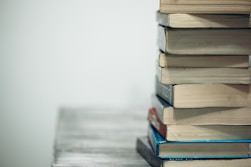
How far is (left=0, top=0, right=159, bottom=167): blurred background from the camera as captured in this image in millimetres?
2162

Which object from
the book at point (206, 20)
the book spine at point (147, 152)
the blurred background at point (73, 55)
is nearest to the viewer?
the book at point (206, 20)

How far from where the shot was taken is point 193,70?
3.54 ft

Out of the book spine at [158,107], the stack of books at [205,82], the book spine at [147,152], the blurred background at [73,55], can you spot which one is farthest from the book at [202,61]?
the blurred background at [73,55]

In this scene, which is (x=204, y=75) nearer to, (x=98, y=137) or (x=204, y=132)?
(x=204, y=132)

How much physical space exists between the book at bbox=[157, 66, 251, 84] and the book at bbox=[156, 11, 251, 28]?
0.09 meters

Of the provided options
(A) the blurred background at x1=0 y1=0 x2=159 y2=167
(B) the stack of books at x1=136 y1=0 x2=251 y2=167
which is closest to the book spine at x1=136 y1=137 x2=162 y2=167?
(B) the stack of books at x1=136 y1=0 x2=251 y2=167

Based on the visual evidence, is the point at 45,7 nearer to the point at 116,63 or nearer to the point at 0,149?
the point at 116,63

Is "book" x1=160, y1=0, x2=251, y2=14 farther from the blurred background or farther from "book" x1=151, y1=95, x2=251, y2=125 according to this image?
the blurred background

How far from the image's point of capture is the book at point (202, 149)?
3.61ft

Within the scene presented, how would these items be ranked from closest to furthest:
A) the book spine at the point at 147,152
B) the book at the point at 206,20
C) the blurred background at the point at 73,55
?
the book at the point at 206,20
the book spine at the point at 147,152
the blurred background at the point at 73,55

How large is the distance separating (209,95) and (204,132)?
0.27ft

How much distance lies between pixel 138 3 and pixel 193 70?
3.71ft

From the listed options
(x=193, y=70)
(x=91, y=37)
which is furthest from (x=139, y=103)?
(x=193, y=70)

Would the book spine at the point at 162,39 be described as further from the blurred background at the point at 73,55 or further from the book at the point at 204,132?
the blurred background at the point at 73,55
